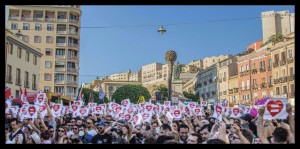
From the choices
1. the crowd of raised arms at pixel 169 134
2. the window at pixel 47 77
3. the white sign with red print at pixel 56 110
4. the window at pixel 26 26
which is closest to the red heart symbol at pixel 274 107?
the crowd of raised arms at pixel 169 134

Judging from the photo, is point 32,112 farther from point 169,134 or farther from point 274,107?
point 274,107

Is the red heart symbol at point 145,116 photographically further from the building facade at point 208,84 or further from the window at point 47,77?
the building facade at point 208,84

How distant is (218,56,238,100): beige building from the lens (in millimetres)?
71062

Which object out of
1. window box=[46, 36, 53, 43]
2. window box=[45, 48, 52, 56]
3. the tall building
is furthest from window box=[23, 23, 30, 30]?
window box=[45, 48, 52, 56]

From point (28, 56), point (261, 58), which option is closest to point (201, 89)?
point (261, 58)

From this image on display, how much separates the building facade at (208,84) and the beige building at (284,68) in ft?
62.3

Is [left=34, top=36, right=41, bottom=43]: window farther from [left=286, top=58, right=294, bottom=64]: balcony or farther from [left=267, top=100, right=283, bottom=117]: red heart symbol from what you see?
[left=267, top=100, right=283, bottom=117]: red heart symbol

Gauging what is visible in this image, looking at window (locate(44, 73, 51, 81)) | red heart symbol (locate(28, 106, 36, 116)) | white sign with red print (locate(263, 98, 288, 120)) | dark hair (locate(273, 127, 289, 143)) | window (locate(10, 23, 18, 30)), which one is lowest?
dark hair (locate(273, 127, 289, 143))

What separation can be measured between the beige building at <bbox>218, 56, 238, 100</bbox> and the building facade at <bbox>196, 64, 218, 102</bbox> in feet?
5.94
